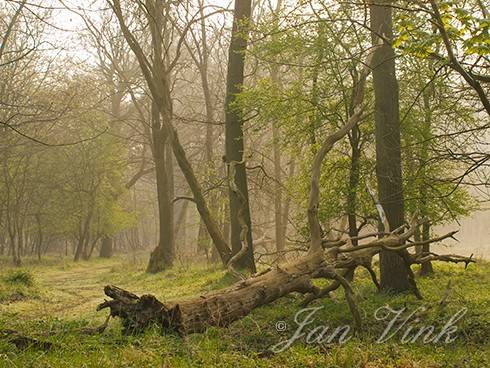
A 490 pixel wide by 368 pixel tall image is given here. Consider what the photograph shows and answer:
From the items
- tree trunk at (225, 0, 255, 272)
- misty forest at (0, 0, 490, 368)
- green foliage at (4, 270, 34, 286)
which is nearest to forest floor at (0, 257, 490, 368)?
misty forest at (0, 0, 490, 368)

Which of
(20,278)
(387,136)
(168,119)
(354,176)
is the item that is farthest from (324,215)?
(20,278)

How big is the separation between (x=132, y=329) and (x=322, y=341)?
8.08 ft

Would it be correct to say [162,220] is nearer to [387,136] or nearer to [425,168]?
[425,168]

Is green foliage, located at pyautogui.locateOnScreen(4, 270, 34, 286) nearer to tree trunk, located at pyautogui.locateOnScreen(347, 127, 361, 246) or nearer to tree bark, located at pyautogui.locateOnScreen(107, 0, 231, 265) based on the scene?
tree bark, located at pyautogui.locateOnScreen(107, 0, 231, 265)

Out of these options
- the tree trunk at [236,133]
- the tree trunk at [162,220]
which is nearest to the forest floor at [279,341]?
the tree trunk at [236,133]

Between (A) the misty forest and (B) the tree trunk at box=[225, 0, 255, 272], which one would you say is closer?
(A) the misty forest

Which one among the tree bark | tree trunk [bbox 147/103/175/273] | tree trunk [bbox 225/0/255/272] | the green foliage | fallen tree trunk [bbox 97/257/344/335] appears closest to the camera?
fallen tree trunk [bbox 97/257/344/335]

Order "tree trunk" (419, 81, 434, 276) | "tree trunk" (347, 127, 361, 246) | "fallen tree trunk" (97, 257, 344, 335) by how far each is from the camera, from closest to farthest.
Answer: "fallen tree trunk" (97, 257, 344, 335), "tree trunk" (419, 81, 434, 276), "tree trunk" (347, 127, 361, 246)

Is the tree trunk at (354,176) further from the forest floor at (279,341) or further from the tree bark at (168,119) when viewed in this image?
the tree bark at (168,119)

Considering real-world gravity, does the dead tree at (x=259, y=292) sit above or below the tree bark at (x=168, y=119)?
below

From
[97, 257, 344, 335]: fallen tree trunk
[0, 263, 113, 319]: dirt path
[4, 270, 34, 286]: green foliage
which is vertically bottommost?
[0, 263, 113, 319]: dirt path

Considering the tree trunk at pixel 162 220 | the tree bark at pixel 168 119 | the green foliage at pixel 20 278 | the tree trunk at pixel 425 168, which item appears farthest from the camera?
the tree trunk at pixel 162 220

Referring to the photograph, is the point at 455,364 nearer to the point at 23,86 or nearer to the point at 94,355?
the point at 94,355

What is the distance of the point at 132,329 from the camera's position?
6258 millimetres
